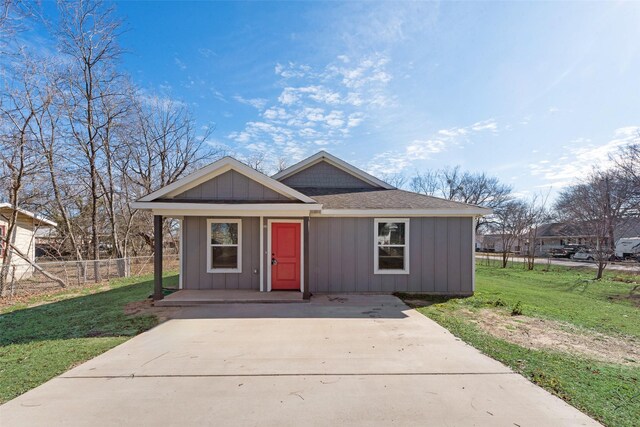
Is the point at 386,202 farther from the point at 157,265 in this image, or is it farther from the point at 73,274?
the point at 73,274

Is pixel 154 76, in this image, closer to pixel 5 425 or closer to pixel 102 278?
pixel 102 278

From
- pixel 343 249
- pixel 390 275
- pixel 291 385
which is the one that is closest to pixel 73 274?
pixel 343 249

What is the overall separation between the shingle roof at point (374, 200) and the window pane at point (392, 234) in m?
0.55

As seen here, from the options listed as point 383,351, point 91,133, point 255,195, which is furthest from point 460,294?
point 91,133

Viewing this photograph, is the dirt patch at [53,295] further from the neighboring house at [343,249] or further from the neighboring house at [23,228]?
the neighboring house at [23,228]

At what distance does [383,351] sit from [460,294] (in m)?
5.31

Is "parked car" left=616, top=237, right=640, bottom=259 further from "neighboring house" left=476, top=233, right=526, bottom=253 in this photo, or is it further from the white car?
"neighboring house" left=476, top=233, right=526, bottom=253

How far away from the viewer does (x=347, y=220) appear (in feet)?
29.5

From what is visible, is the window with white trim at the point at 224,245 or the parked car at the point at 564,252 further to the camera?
the parked car at the point at 564,252

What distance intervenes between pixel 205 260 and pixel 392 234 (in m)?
5.61

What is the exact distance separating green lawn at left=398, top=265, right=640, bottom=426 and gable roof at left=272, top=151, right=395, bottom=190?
534 centimetres

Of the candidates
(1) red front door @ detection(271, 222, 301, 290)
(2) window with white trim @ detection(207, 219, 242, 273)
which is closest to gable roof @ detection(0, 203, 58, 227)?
(2) window with white trim @ detection(207, 219, 242, 273)

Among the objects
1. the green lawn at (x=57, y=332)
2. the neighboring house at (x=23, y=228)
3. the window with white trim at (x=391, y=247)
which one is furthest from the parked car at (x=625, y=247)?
the neighboring house at (x=23, y=228)

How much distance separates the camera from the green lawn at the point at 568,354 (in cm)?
327
